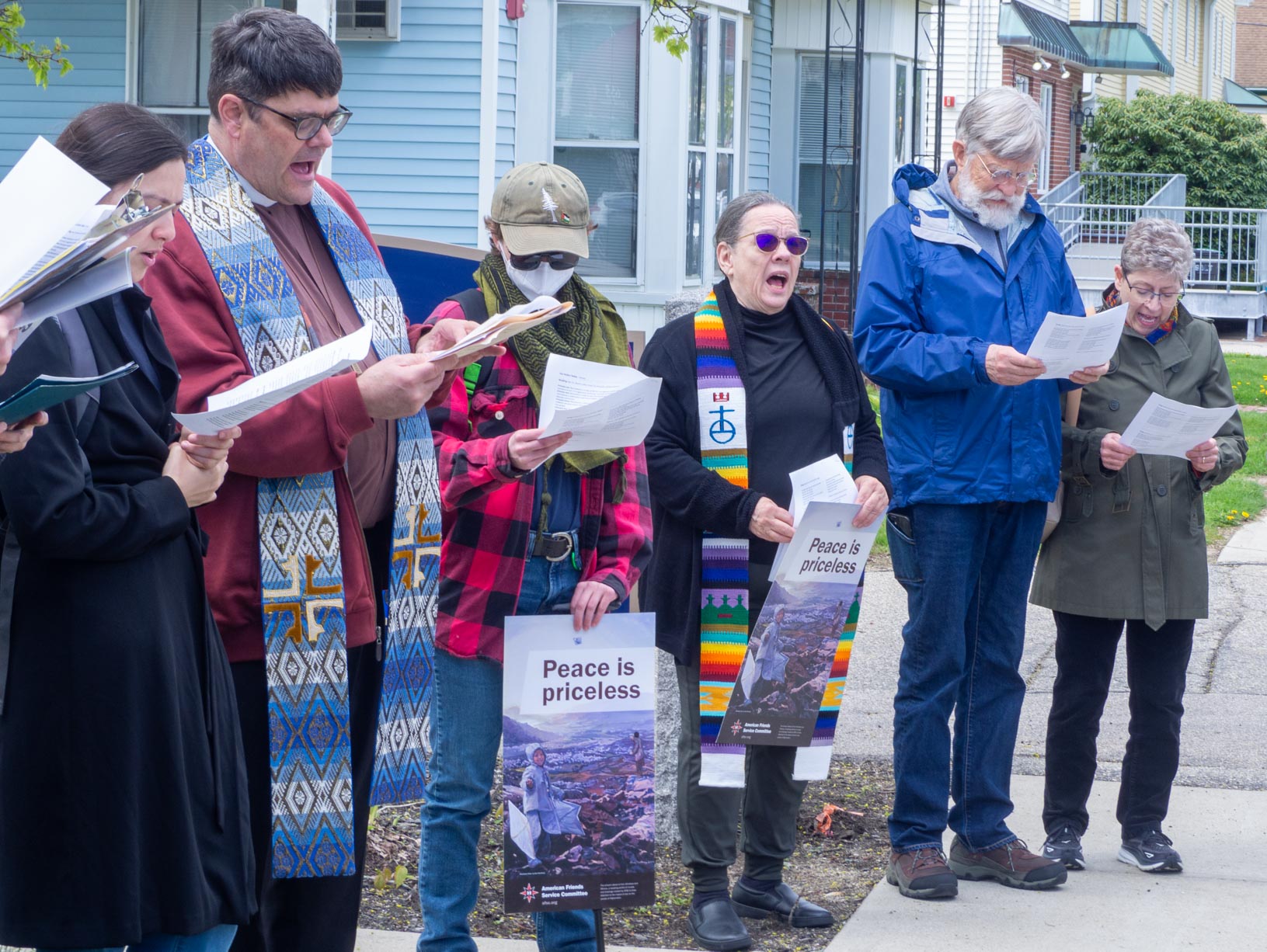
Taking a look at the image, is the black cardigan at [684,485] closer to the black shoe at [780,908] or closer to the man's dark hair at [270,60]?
the black shoe at [780,908]

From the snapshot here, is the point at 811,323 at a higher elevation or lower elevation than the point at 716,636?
higher

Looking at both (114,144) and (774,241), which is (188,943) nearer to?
(114,144)

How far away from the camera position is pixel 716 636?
4.20m

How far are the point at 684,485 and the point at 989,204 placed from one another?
1257 mm

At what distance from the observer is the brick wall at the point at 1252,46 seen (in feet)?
191

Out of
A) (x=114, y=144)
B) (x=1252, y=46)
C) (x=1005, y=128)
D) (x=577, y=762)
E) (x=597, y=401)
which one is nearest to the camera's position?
(x=114, y=144)

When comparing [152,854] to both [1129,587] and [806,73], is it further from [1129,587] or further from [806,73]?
[806,73]

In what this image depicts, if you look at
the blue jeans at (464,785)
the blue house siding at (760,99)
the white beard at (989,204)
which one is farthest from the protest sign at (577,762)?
the blue house siding at (760,99)

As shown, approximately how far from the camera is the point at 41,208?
2.18 meters

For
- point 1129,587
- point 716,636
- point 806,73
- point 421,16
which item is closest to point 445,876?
point 716,636

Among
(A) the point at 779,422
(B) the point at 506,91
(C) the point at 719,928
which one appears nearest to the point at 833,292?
(B) the point at 506,91

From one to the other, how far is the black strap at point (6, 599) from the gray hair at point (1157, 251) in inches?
133

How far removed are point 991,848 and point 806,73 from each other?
13962mm

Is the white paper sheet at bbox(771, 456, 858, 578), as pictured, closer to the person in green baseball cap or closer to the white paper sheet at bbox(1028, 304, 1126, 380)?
the person in green baseball cap
